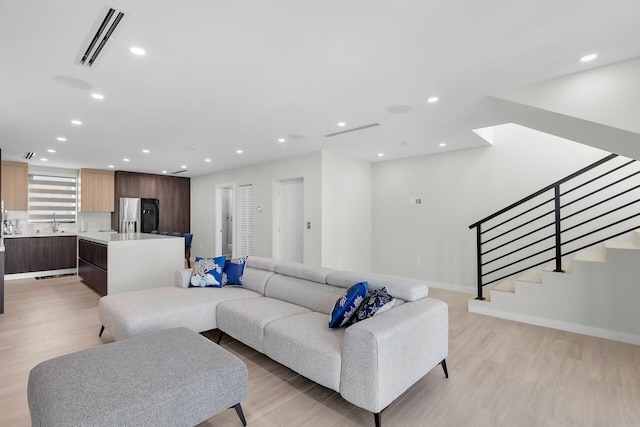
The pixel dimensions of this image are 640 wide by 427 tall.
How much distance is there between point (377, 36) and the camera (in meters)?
2.09

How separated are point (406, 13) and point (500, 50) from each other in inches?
36.1

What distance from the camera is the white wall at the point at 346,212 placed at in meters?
5.53

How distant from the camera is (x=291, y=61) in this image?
243cm

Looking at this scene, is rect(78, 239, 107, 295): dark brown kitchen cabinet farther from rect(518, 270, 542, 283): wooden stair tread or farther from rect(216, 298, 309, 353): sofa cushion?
rect(518, 270, 542, 283): wooden stair tread

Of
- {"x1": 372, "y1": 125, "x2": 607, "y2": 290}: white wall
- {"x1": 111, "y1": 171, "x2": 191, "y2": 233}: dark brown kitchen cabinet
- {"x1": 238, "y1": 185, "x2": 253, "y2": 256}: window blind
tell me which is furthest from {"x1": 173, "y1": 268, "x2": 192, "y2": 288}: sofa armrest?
{"x1": 111, "y1": 171, "x2": 191, "y2": 233}: dark brown kitchen cabinet

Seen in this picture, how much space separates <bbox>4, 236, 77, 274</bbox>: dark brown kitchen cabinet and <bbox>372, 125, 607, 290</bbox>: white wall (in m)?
6.81

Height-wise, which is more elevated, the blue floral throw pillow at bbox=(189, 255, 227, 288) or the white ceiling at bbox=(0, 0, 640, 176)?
the white ceiling at bbox=(0, 0, 640, 176)

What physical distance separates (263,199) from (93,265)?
126 inches

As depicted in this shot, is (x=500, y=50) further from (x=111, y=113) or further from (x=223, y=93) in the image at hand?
(x=111, y=113)

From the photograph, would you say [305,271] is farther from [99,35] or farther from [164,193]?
[164,193]

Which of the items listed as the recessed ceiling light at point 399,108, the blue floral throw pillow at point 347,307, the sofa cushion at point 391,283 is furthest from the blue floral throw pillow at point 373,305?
the recessed ceiling light at point 399,108

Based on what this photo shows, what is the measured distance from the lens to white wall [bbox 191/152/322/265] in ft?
18.2

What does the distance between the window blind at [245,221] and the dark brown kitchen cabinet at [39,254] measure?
3691mm

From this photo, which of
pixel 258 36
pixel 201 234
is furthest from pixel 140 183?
pixel 258 36
